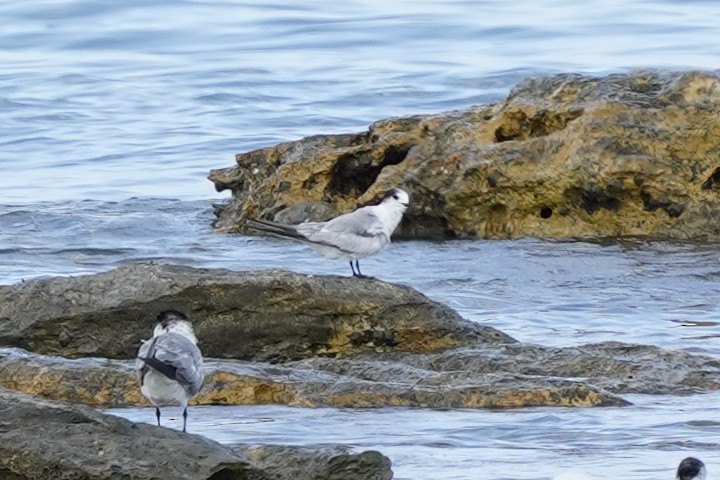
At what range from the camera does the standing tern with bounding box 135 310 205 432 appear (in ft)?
23.2

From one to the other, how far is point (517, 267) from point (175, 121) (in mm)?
10223

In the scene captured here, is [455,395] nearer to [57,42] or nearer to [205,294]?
[205,294]

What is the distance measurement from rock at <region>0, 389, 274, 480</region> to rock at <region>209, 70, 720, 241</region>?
22.1 feet

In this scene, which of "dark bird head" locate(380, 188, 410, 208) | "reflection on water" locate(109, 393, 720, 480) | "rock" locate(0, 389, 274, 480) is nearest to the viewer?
"rock" locate(0, 389, 274, 480)

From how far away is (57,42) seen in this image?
92.0ft

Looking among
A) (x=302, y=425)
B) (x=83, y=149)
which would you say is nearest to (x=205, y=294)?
(x=302, y=425)

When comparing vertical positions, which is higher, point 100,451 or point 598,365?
point 100,451

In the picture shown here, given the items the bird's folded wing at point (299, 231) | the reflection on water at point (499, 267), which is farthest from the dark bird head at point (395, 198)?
the reflection on water at point (499, 267)

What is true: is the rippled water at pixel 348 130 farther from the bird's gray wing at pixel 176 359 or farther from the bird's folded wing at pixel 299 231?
the bird's folded wing at pixel 299 231

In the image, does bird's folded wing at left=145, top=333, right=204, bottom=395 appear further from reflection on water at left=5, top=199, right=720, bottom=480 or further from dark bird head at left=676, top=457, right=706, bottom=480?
dark bird head at left=676, top=457, right=706, bottom=480

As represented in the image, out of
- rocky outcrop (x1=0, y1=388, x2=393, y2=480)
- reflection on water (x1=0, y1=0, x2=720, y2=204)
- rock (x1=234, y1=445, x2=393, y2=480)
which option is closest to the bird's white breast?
rock (x1=234, y1=445, x2=393, y2=480)

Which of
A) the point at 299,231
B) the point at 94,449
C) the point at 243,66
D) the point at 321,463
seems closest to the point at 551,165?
the point at 299,231

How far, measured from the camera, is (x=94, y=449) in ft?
20.2

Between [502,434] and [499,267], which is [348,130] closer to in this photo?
[499,267]
